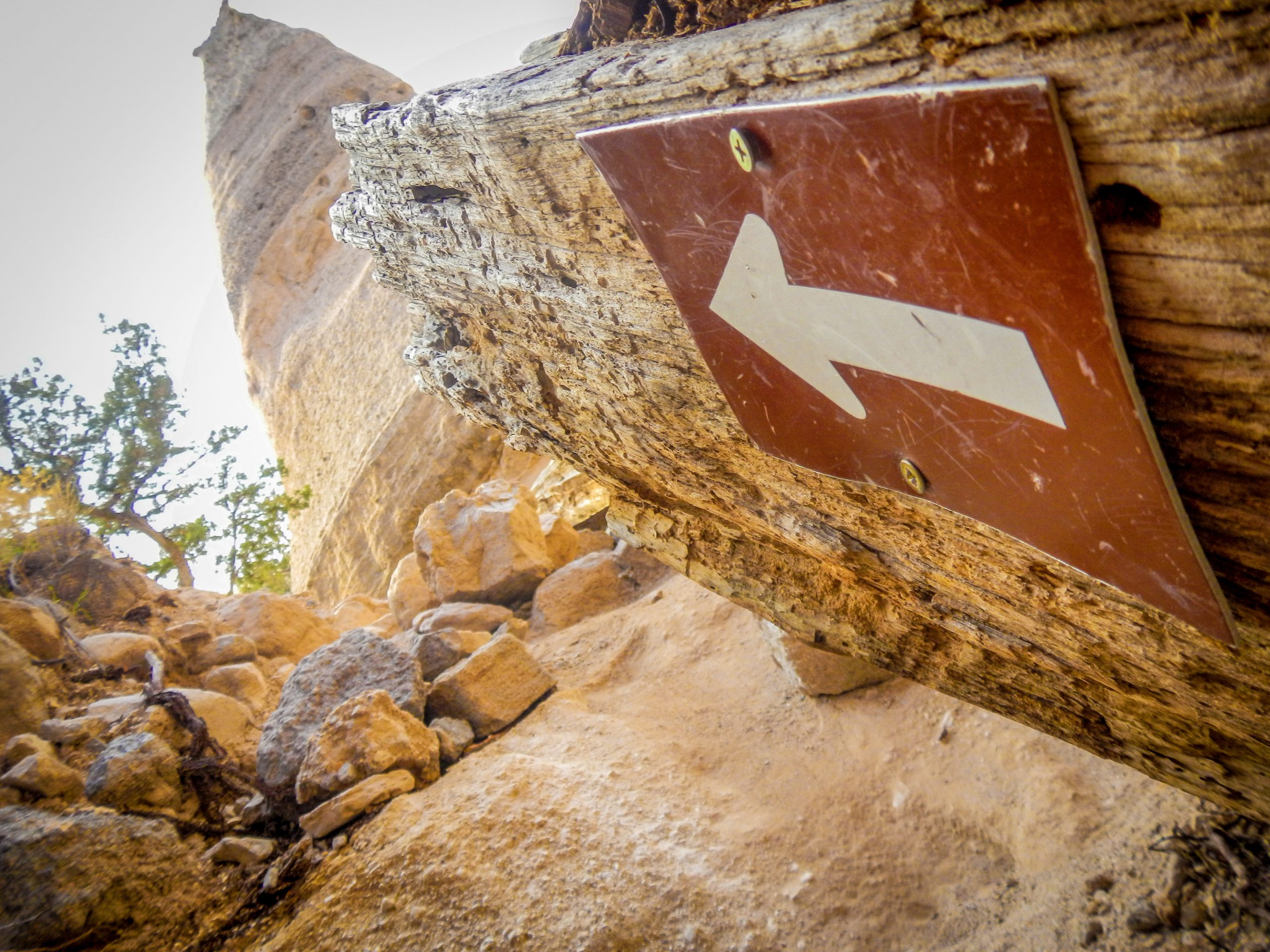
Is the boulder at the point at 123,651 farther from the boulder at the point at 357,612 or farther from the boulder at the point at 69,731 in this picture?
the boulder at the point at 357,612

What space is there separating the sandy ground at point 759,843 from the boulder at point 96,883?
373 millimetres

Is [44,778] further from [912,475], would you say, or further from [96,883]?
[912,475]

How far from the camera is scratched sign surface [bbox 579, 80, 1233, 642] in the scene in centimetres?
86

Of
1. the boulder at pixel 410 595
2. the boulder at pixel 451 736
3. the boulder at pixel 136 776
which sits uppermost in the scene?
the boulder at pixel 136 776

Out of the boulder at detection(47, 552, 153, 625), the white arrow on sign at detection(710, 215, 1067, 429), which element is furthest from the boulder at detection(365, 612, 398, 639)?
the white arrow on sign at detection(710, 215, 1067, 429)

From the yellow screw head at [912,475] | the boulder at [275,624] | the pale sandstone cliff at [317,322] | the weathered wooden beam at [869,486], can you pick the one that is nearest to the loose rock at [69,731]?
the boulder at [275,624]

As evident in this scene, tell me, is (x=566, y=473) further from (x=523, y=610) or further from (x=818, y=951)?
(x=818, y=951)

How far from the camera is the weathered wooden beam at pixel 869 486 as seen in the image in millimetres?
826

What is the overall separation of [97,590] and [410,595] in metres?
2.38

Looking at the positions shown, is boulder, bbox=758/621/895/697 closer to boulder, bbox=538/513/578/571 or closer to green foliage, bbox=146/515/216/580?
boulder, bbox=538/513/578/571

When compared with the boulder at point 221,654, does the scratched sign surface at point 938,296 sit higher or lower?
higher

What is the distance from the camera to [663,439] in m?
2.11

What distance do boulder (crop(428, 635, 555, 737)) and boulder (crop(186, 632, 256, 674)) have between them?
2410 mm

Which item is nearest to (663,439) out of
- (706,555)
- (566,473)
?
(706,555)
